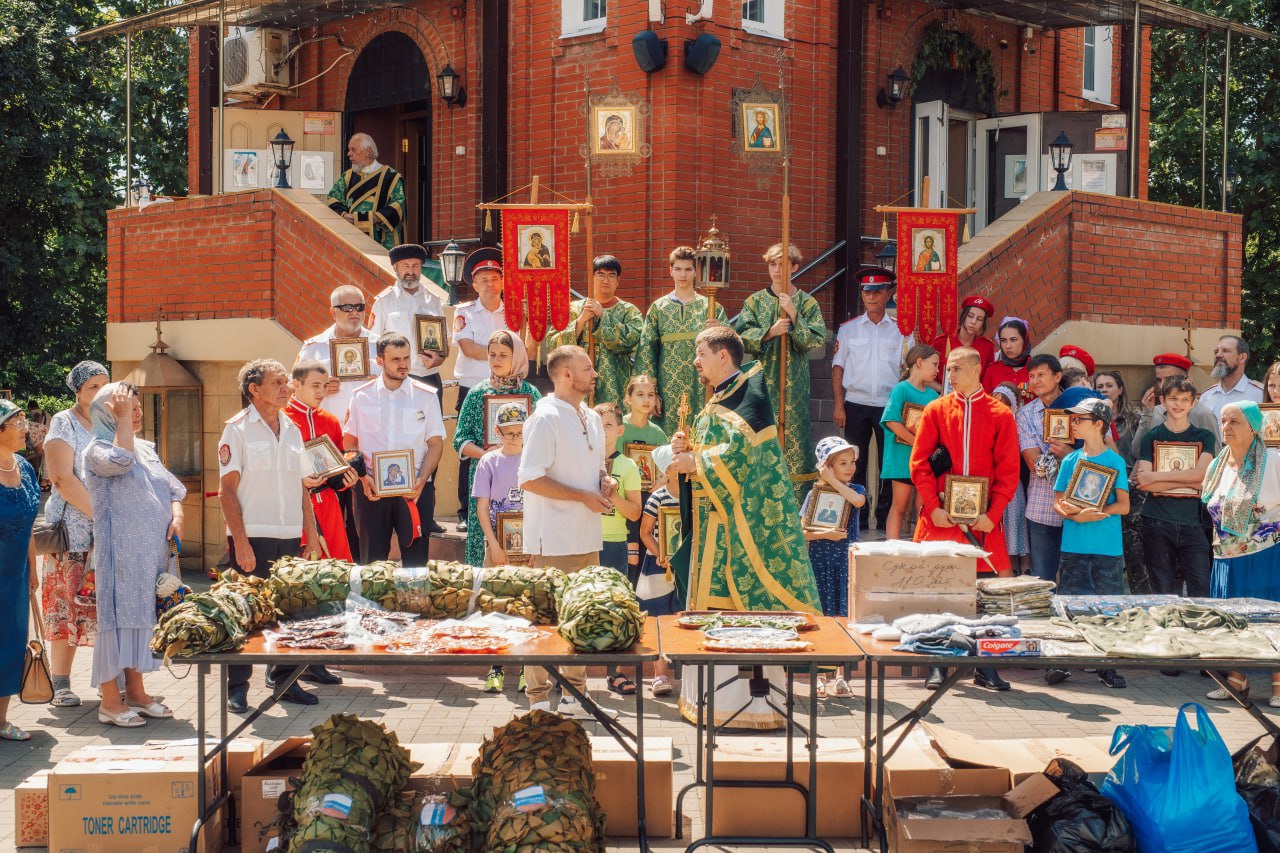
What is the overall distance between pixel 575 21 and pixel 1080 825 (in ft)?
35.3

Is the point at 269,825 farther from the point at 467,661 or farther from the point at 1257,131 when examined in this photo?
the point at 1257,131

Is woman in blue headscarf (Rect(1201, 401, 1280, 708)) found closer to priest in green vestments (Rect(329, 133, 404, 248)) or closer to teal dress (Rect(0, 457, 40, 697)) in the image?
teal dress (Rect(0, 457, 40, 697))

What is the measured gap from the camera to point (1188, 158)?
24.4m

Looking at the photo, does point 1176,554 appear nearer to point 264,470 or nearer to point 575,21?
point 264,470

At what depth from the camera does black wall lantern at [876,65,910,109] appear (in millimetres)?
14648

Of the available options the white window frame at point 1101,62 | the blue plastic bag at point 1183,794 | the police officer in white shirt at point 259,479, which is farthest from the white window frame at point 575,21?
the blue plastic bag at point 1183,794

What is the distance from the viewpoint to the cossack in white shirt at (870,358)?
11.2m

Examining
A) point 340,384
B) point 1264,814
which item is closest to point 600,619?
point 1264,814

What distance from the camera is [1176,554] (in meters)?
9.47

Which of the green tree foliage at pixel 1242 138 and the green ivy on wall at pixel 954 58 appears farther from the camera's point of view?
the green tree foliage at pixel 1242 138

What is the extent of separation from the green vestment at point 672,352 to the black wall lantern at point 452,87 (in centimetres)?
544

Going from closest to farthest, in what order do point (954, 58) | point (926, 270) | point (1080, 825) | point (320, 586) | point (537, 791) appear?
point (537, 791), point (1080, 825), point (320, 586), point (926, 270), point (954, 58)

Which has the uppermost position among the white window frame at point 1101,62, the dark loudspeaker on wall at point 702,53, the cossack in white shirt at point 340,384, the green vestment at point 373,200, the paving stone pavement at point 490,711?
the white window frame at point 1101,62

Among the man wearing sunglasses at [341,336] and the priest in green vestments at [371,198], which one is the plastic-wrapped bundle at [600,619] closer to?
the man wearing sunglasses at [341,336]
